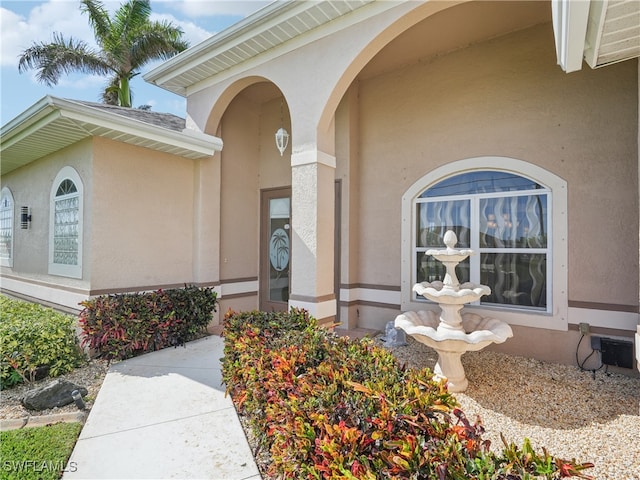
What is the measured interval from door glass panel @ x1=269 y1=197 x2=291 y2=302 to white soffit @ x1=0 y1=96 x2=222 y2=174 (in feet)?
6.12

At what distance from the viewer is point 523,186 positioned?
5.51m

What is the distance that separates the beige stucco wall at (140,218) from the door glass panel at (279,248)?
1836 mm

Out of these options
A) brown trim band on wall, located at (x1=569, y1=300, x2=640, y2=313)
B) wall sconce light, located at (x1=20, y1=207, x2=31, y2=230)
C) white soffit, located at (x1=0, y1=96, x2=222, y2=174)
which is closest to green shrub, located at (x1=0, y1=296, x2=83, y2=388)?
white soffit, located at (x1=0, y1=96, x2=222, y2=174)

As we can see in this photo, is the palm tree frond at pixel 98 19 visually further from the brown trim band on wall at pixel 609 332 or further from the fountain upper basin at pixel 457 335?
the brown trim band on wall at pixel 609 332

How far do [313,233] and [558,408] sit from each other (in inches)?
144

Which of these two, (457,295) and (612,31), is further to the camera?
(457,295)

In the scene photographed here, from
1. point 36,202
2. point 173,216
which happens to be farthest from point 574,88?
point 36,202

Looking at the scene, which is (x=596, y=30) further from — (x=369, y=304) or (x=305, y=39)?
(x=369, y=304)

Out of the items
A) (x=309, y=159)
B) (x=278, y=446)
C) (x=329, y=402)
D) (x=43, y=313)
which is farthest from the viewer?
→ (x=43, y=313)

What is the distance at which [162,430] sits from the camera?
3.40m

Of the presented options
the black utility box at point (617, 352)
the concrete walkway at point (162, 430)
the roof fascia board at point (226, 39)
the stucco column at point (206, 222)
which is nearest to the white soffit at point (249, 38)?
the roof fascia board at point (226, 39)

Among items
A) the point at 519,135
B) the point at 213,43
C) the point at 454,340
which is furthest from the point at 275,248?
the point at 519,135

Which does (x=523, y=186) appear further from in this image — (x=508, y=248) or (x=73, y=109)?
(x=73, y=109)

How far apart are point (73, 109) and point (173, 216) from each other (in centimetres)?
240
